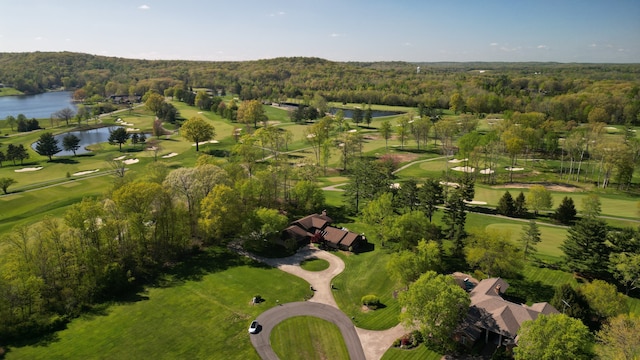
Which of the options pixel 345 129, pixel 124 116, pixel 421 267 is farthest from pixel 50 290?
pixel 124 116

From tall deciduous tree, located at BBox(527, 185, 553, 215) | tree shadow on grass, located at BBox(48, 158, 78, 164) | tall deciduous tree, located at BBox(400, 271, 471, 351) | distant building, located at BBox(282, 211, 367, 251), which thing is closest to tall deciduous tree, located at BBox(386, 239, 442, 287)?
tall deciduous tree, located at BBox(400, 271, 471, 351)

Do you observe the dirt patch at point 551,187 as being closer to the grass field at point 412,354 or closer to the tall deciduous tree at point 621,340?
the tall deciduous tree at point 621,340

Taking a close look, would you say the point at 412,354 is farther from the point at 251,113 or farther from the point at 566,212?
the point at 251,113

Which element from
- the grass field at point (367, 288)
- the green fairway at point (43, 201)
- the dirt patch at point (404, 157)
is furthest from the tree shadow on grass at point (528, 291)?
the green fairway at point (43, 201)

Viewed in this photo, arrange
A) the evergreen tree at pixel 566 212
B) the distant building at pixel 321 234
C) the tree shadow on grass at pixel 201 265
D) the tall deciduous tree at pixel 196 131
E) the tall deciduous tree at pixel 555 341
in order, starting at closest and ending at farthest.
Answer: the tall deciduous tree at pixel 555 341, the tree shadow on grass at pixel 201 265, the distant building at pixel 321 234, the evergreen tree at pixel 566 212, the tall deciduous tree at pixel 196 131

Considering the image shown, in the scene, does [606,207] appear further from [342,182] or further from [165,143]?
[165,143]
